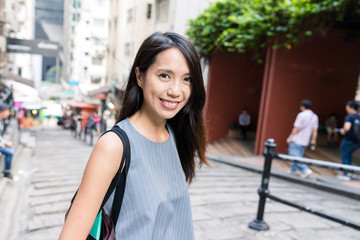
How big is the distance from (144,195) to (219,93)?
1080cm

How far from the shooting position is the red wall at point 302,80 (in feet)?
29.9

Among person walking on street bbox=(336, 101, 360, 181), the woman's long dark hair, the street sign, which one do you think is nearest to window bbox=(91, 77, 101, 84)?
the street sign

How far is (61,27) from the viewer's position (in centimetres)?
6450

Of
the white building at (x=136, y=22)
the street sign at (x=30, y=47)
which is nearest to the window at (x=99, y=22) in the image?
the white building at (x=136, y=22)

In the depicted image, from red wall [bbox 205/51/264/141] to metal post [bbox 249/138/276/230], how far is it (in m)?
7.75

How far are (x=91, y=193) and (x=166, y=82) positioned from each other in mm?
538

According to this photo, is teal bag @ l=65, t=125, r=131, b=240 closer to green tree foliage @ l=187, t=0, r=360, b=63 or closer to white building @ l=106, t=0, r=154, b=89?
green tree foliage @ l=187, t=0, r=360, b=63

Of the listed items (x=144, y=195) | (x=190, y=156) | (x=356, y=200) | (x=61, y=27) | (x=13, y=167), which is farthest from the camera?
(x=61, y=27)

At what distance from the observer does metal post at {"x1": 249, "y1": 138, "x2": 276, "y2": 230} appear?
3426 mm

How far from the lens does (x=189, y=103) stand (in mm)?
1626

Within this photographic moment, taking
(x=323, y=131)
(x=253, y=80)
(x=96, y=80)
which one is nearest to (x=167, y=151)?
(x=323, y=131)

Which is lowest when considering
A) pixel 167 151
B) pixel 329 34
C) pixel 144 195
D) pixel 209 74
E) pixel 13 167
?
pixel 13 167

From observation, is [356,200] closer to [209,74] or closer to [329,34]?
[329,34]

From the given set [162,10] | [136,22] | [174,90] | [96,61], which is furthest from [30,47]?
[96,61]
